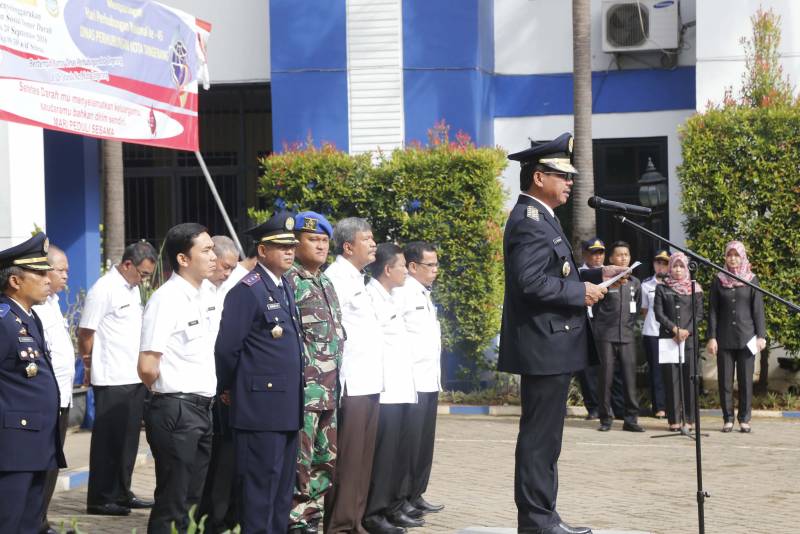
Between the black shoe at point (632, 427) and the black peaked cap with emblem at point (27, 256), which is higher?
the black peaked cap with emblem at point (27, 256)

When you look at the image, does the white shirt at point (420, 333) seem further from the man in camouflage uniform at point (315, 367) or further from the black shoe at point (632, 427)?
the black shoe at point (632, 427)

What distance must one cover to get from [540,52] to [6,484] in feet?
45.7

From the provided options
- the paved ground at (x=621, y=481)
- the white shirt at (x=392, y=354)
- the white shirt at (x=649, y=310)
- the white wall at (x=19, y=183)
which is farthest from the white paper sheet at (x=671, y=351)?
the white wall at (x=19, y=183)

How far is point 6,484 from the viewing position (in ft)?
20.6

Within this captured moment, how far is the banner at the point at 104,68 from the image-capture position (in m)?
10.4

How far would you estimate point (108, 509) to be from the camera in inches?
372

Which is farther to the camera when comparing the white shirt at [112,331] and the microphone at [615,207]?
the white shirt at [112,331]

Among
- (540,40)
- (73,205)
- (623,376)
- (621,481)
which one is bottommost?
(621,481)

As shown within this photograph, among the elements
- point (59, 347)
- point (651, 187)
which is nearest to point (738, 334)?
point (651, 187)

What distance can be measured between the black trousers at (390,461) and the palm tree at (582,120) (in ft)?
27.1

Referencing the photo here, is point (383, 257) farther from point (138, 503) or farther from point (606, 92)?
point (606, 92)

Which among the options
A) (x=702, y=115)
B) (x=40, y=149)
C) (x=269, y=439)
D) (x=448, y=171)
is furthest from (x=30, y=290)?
(x=702, y=115)

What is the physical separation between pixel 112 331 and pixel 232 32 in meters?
9.98

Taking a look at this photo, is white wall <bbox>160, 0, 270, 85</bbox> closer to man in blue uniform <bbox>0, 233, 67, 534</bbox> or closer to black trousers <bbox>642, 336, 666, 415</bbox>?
black trousers <bbox>642, 336, 666, 415</bbox>
